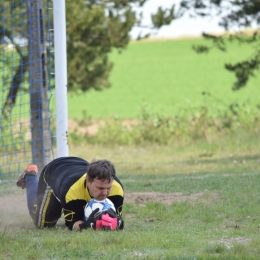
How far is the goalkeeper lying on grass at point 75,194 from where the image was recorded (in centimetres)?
632

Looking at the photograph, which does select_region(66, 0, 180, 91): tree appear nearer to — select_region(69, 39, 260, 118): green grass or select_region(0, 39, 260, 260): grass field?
select_region(0, 39, 260, 260): grass field

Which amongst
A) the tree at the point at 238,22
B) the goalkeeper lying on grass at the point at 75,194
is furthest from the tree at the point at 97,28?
the goalkeeper lying on grass at the point at 75,194

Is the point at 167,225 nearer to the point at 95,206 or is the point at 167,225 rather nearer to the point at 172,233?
the point at 172,233

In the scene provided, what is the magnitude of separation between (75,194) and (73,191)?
0.04m

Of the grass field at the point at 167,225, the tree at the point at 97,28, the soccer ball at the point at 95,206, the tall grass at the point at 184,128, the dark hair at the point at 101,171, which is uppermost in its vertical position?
the tree at the point at 97,28

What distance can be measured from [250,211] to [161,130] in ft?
37.7

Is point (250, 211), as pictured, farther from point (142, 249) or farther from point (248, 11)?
point (248, 11)

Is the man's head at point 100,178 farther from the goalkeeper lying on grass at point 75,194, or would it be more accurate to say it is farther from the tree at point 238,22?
the tree at point 238,22

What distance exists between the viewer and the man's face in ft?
20.6

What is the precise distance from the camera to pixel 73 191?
652 cm

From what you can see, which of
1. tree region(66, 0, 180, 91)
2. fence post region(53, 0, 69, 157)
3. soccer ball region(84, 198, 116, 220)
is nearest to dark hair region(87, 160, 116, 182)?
soccer ball region(84, 198, 116, 220)

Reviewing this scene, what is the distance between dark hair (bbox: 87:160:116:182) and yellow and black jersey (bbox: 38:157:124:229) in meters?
0.28

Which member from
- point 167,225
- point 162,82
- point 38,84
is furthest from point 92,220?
point 162,82

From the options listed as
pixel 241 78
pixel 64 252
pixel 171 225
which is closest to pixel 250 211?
pixel 171 225
